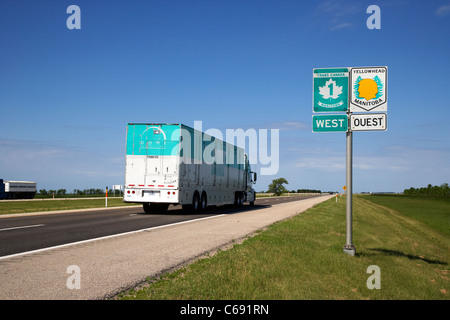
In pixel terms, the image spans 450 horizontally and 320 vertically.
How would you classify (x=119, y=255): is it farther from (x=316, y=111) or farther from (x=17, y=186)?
(x=17, y=186)

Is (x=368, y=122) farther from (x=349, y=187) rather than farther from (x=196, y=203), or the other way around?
(x=196, y=203)

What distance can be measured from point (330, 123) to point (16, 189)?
4622 cm

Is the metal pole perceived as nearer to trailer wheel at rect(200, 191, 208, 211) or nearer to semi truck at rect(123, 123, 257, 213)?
semi truck at rect(123, 123, 257, 213)

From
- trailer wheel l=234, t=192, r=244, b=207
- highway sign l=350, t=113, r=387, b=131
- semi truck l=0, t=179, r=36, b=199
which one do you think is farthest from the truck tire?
semi truck l=0, t=179, r=36, b=199

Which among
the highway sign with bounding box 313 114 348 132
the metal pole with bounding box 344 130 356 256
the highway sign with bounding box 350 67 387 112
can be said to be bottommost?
the metal pole with bounding box 344 130 356 256

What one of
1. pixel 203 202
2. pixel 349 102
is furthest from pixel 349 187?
pixel 203 202

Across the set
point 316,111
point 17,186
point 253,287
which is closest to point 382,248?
point 316,111

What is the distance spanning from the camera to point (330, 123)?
28.3 feet

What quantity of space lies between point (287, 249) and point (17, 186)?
45571mm

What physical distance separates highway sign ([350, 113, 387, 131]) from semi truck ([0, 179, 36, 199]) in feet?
149

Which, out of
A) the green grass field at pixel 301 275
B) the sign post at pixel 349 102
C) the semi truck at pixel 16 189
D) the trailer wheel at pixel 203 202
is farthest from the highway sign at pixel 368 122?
the semi truck at pixel 16 189

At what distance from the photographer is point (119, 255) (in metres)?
8.22

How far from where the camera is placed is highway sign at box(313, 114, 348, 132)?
28.1 feet
